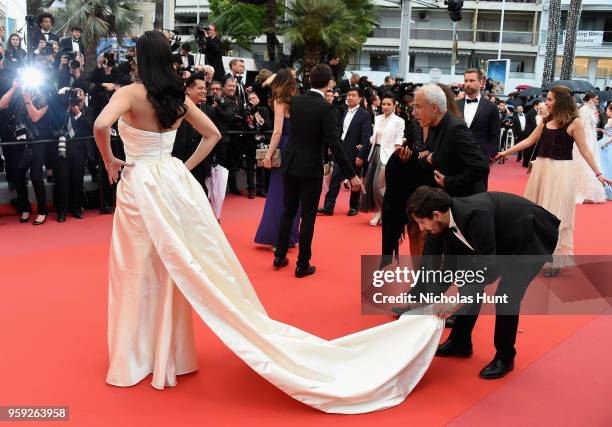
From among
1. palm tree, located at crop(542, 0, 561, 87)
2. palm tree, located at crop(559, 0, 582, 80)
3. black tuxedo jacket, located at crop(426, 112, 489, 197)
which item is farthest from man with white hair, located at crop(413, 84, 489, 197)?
palm tree, located at crop(559, 0, 582, 80)

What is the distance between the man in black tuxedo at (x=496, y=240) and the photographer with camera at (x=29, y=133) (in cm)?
551

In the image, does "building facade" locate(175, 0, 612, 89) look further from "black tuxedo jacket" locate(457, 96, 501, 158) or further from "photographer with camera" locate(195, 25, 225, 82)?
"black tuxedo jacket" locate(457, 96, 501, 158)

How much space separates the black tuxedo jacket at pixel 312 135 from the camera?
598 centimetres

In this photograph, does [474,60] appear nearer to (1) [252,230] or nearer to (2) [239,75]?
(2) [239,75]

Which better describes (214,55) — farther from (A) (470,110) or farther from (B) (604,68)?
(B) (604,68)

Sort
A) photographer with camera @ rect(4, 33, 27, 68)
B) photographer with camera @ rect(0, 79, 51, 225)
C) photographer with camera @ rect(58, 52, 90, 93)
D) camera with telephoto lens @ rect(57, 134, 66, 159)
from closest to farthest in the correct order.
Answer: photographer with camera @ rect(0, 79, 51, 225)
camera with telephoto lens @ rect(57, 134, 66, 159)
photographer with camera @ rect(4, 33, 27, 68)
photographer with camera @ rect(58, 52, 90, 93)

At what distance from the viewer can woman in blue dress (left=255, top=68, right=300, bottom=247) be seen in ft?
22.0

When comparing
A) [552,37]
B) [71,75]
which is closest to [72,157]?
[71,75]

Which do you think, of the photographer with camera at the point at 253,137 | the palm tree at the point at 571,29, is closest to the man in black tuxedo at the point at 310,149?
the photographer with camera at the point at 253,137

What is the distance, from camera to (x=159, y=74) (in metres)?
3.74

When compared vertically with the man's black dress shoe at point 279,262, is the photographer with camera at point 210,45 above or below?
above

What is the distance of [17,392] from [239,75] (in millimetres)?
7724

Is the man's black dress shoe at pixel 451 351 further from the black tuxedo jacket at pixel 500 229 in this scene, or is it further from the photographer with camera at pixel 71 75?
the photographer with camera at pixel 71 75

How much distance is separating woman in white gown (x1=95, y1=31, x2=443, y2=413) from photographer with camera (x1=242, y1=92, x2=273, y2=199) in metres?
6.08
